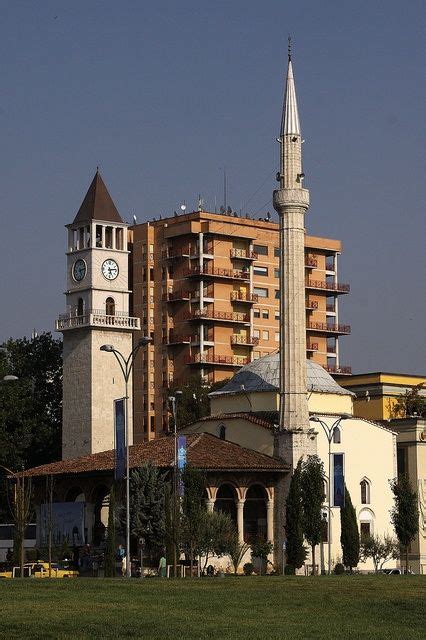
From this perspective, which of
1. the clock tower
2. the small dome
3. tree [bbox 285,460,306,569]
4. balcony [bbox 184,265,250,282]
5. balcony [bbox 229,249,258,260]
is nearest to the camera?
tree [bbox 285,460,306,569]

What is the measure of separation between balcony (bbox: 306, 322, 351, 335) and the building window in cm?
4701

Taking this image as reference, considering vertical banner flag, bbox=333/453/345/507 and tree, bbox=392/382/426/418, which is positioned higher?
tree, bbox=392/382/426/418

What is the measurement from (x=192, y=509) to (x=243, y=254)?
2570 inches

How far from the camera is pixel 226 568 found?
72.9 meters

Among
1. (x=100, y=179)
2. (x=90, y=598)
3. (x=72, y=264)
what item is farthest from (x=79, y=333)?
(x=90, y=598)

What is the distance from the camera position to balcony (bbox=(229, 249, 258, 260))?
12281 centimetres

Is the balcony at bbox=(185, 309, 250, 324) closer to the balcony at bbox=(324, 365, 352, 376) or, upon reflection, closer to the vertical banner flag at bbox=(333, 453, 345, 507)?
the balcony at bbox=(324, 365, 352, 376)

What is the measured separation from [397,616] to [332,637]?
5338mm

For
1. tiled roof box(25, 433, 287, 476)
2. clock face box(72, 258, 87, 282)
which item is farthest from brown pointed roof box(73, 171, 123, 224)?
tiled roof box(25, 433, 287, 476)

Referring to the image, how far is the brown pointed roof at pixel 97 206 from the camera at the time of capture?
95.7 metres

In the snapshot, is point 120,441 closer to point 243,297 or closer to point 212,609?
point 212,609

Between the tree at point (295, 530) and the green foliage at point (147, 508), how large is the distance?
252 inches

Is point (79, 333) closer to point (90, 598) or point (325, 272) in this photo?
point (325, 272)

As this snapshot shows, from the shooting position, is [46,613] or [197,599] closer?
[46,613]
